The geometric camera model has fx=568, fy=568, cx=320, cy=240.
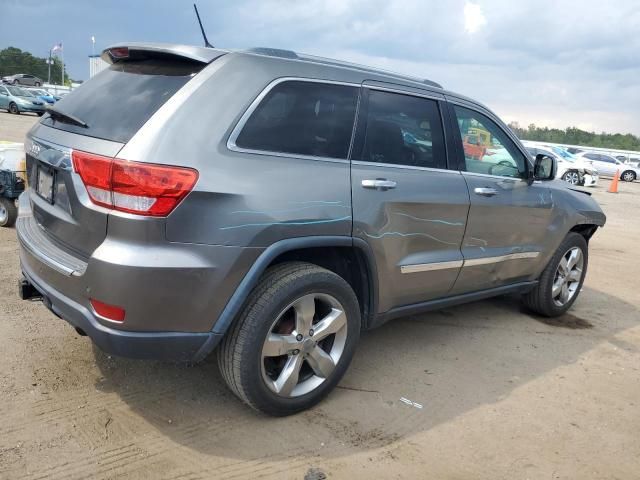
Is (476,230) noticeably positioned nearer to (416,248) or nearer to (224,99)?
(416,248)

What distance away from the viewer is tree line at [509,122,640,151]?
49.3 m

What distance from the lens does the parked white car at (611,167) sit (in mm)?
28297

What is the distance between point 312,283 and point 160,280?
80 cm

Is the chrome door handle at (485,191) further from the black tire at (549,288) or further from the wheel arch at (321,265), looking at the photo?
the black tire at (549,288)

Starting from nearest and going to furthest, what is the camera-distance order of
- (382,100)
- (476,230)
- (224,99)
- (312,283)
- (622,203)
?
1. (224,99)
2. (312,283)
3. (382,100)
4. (476,230)
5. (622,203)

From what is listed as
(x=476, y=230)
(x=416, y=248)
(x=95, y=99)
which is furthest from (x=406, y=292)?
(x=95, y=99)

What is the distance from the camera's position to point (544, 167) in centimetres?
454

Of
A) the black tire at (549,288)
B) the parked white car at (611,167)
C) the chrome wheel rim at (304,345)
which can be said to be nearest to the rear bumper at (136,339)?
the chrome wheel rim at (304,345)

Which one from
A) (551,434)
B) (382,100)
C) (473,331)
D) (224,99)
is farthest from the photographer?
(473,331)

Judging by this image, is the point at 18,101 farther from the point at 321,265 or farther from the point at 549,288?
the point at 321,265

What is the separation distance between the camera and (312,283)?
2941 millimetres

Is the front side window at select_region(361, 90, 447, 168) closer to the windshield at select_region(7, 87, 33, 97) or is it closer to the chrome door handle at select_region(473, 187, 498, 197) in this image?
the chrome door handle at select_region(473, 187, 498, 197)

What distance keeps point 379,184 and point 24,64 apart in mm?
100311

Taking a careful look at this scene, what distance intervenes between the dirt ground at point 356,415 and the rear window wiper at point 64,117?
1488 mm
